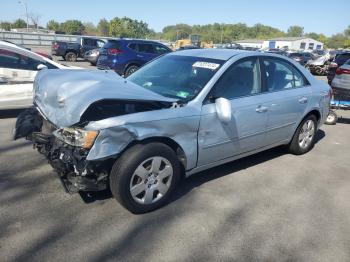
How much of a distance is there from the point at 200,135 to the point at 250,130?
2.83 ft

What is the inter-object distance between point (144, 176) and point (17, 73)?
4.63 meters

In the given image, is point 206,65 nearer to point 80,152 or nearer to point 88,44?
point 80,152

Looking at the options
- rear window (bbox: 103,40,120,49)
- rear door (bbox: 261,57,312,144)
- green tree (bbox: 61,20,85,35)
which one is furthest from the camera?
green tree (bbox: 61,20,85,35)

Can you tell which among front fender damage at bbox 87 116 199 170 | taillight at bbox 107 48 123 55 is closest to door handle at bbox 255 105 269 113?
front fender damage at bbox 87 116 199 170

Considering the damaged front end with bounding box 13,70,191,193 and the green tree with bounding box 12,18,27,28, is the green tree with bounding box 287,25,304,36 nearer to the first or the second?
the green tree with bounding box 12,18,27,28

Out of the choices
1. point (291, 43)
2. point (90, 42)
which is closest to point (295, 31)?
point (291, 43)

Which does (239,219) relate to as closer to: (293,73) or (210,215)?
(210,215)

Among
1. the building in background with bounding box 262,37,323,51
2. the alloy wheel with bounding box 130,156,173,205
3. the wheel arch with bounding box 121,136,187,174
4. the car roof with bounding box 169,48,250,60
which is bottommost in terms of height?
the alloy wheel with bounding box 130,156,173,205

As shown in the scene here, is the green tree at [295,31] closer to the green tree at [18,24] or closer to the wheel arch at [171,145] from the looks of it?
the green tree at [18,24]

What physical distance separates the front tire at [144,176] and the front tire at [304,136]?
2.49 m

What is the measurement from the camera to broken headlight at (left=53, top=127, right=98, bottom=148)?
9.79 ft

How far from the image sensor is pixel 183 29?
156m

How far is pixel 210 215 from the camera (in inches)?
138

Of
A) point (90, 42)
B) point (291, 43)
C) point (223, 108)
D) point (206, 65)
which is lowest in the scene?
point (223, 108)
